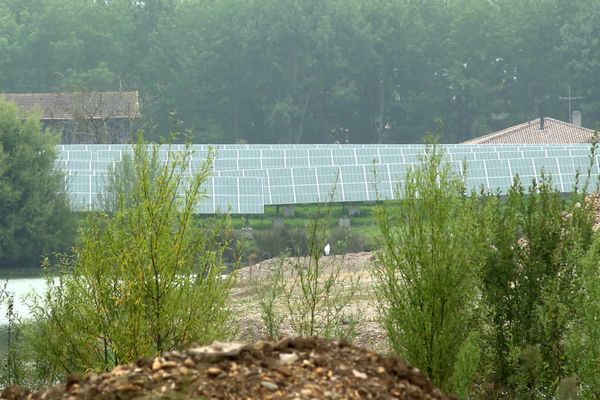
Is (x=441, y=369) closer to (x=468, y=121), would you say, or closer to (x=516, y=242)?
(x=516, y=242)

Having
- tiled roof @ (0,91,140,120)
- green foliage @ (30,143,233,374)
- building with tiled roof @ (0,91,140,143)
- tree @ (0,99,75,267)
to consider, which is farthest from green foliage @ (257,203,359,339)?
tiled roof @ (0,91,140,120)

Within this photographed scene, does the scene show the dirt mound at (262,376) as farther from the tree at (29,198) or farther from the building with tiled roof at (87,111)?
the building with tiled roof at (87,111)

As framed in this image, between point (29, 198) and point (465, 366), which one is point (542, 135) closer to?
point (29, 198)

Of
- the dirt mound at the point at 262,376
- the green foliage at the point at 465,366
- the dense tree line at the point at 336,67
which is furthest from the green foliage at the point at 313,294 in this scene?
the dense tree line at the point at 336,67

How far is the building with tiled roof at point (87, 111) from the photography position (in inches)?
2163

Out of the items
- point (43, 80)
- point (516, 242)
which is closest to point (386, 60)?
point (43, 80)

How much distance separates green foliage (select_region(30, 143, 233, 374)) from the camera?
902cm

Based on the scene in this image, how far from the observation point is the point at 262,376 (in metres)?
5.89

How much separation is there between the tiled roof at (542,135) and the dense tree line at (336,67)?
840 centimetres

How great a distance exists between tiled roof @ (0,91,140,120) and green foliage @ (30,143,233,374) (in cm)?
4516

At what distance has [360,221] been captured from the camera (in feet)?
128

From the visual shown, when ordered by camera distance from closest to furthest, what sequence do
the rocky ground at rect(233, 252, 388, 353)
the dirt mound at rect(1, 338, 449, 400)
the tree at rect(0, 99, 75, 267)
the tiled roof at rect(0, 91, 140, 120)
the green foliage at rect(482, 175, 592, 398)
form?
the dirt mound at rect(1, 338, 449, 400) → the green foliage at rect(482, 175, 592, 398) → the rocky ground at rect(233, 252, 388, 353) → the tree at rect(0, 99, 75, 267) → the tiled roof at rect(0, 91, 140, 120)

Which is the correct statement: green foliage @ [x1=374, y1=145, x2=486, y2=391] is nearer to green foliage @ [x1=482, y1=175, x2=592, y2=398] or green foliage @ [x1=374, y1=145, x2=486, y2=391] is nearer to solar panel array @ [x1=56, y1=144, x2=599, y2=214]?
green foliage @ [x1=482, y1=175, x2=592, y2=398]

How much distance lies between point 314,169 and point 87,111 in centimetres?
1550
